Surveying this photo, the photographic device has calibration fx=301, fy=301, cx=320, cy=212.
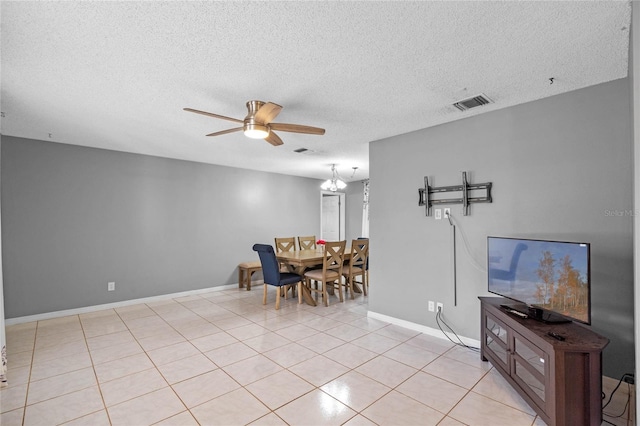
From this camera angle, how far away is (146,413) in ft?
6.79

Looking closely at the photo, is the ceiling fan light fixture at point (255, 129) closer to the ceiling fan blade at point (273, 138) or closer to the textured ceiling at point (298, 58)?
the ceiling fan blade at point (273, 138)

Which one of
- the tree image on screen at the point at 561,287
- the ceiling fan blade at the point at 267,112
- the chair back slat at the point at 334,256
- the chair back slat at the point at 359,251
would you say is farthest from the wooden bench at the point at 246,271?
the tree image on screen at the point at 561,287

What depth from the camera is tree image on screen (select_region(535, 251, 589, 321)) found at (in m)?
2.03

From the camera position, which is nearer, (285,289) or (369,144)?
(369,144)

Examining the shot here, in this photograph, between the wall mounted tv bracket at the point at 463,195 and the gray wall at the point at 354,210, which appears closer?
the wall mounted tv bracket at the point at 463,195

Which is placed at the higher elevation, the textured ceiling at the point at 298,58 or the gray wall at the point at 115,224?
the textured ceiling at the point at 298,58

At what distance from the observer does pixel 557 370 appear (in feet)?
5.87

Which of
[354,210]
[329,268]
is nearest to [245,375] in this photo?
[329,268]

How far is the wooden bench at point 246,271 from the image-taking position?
570 centimetres

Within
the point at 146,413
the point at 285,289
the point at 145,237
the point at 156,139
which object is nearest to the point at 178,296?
the point at 145,237

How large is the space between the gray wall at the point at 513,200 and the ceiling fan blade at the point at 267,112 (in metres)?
1.92

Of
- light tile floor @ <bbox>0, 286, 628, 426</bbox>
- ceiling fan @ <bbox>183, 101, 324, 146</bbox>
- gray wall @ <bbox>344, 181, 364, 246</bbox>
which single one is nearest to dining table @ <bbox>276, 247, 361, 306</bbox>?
light tile floor @ <bbox>0, 286, 628, 426</bbox>

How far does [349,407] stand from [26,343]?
3535 millimetres

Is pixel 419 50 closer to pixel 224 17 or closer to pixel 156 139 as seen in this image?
pixel 224 17
